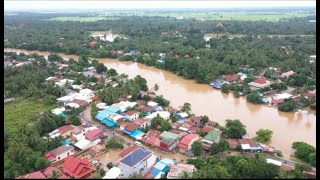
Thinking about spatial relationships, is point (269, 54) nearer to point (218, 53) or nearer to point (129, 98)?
point (218, 53)

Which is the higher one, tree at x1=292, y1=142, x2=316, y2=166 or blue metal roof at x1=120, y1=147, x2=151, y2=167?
blue metal roof at x1=120, y1=147, x2=151, y2=167

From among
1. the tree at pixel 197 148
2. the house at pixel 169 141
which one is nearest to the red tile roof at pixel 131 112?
the house at pixel 169 141

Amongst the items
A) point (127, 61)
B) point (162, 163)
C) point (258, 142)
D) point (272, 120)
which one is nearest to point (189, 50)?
point (127, 61)

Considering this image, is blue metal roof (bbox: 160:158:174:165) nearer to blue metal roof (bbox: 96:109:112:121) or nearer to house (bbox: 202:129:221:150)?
house (bbox: 202:129:221:150)

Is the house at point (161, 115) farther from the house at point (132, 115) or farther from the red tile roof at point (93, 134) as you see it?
the red tile roof at point (93, 134)

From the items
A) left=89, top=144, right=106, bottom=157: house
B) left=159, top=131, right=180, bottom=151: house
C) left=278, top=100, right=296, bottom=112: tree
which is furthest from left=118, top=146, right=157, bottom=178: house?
left=278, top=100, right=296, bottom=112: tree

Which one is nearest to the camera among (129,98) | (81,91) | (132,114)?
(132,114)
